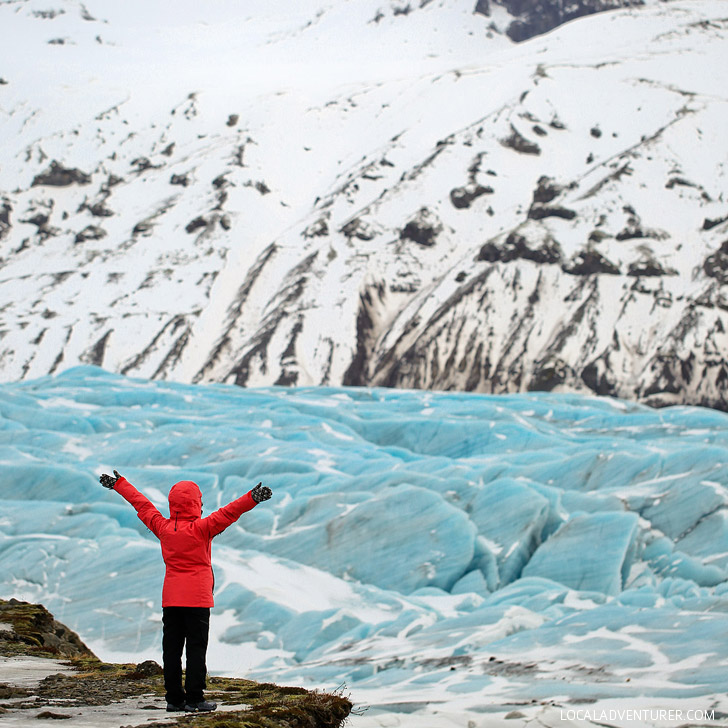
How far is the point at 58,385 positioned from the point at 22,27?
107 metres

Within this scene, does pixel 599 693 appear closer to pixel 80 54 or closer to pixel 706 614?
Answer: pixel 706 614

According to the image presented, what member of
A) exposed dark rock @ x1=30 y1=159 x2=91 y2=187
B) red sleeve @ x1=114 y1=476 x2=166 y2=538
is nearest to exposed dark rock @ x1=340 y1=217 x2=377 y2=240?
exposed dark rock @ x1=30 y1=159 x2=91 y2=187

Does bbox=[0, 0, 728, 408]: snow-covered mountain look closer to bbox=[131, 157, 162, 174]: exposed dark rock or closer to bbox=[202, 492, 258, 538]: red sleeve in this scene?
bbox=[131, 157, 162, 174]: exposed dark rock

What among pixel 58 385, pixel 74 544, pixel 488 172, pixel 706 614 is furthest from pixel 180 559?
pixel 488 172

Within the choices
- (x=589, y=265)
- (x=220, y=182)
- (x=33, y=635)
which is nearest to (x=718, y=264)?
(x=589, y=265)

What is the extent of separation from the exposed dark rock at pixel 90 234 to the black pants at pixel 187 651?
211 feet

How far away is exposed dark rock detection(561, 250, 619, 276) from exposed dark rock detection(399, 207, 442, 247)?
9.40 m

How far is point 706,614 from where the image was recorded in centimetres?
1072

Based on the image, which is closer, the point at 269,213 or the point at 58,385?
the point at 58,385

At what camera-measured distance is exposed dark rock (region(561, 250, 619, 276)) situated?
49.5 metres

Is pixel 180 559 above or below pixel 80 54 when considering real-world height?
below

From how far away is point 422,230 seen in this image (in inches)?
2251

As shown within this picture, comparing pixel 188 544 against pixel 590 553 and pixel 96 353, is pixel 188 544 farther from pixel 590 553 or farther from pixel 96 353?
pixel 96 353

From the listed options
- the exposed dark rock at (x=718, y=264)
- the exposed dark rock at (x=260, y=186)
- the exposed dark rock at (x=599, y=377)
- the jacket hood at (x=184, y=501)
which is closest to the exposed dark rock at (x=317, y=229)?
the exposed dark rock at (x=260, y=186)
